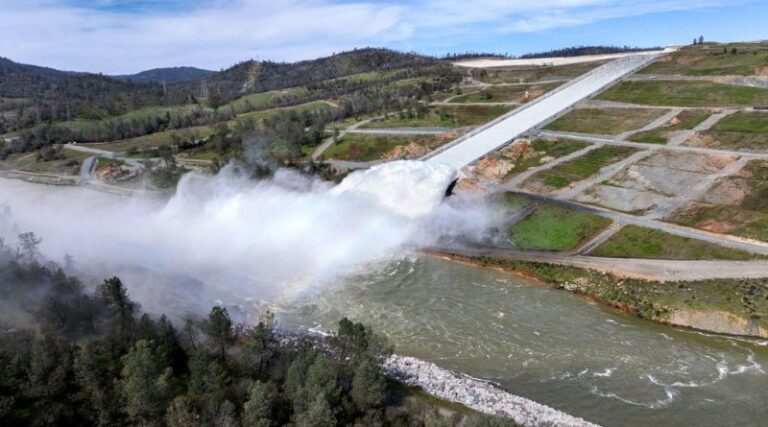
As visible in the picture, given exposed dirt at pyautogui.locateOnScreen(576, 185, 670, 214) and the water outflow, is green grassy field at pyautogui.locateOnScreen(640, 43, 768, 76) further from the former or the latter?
the water outflow

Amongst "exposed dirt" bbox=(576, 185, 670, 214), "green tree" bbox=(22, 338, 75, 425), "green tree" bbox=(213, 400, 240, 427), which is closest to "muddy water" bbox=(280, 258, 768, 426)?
"green tree" bbox=(213, 400, 240, 427)

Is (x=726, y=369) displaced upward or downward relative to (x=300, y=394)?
downward

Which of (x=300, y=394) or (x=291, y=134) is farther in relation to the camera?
(x=291, y=134)

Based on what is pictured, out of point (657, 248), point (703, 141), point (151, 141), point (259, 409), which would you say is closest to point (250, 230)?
point (259, 409)

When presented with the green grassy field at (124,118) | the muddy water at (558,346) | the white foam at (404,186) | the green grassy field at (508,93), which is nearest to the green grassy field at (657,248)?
the muddy water at (558,346)

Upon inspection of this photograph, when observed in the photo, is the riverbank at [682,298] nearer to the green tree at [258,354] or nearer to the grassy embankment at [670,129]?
the green tree at [258,354]

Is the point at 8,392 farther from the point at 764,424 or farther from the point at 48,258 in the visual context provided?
the point at 764,424

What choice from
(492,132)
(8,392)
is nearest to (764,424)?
(8,392)
